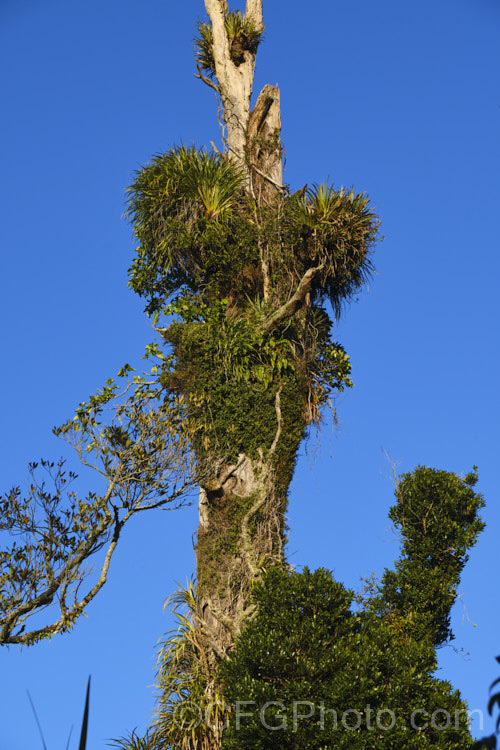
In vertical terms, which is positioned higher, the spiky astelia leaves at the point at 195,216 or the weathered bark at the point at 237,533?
the spiky astelia leaves at the point at 195,216

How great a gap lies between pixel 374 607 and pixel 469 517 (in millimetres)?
2077

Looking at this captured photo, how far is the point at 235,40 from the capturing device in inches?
696

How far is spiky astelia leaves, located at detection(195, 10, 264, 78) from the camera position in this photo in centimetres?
1764

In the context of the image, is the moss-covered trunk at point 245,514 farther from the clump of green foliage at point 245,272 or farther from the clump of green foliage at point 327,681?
the clump of green foliage at point 327,681

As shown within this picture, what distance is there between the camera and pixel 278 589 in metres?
10.4

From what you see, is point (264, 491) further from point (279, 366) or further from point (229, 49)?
point (229, 49)

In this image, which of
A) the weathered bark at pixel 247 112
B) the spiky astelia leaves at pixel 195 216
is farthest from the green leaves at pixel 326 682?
the weathered bark at pixel 247 112

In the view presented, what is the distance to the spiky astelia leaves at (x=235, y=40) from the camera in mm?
17641

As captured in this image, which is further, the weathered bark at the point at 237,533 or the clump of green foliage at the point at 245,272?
the clump of green foliage at the point at 245,272

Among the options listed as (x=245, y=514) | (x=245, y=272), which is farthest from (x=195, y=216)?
(x=245, y=514)

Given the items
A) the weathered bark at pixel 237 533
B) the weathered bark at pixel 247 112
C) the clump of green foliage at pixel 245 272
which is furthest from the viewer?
the weathered bark at pixel 247 112

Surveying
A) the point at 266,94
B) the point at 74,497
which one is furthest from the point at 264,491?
the point at 266,94

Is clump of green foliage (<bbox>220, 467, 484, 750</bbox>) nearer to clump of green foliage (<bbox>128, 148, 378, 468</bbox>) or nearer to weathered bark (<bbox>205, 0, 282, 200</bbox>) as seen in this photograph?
clump of green foliage (<bbox>128, 148, 378, 468</bbox>)

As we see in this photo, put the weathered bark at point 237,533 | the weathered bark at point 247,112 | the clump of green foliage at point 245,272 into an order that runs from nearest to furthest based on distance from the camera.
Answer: the weathered bark at point 237,533
the clump of green foliage at point 245,272
the weathered bark at point 247,112
